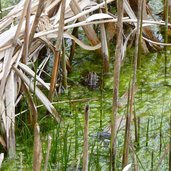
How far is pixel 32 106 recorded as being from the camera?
1.76m

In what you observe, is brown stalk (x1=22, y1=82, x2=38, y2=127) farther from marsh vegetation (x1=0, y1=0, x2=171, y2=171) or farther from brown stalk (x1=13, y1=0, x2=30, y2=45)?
brown stalk (x1=13, y1=0, x2=30, y2=45)

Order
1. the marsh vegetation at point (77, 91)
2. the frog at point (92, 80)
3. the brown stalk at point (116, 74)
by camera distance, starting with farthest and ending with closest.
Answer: the frog at point (92, 80) < the marsh vegetation at point (77, 91) < the brown stalk at point (116, 74)

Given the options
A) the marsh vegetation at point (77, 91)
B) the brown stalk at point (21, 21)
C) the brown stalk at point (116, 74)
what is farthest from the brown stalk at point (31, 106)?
the brown stalk at point (116, 74)

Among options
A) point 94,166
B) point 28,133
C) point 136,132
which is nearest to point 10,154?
point 28,133

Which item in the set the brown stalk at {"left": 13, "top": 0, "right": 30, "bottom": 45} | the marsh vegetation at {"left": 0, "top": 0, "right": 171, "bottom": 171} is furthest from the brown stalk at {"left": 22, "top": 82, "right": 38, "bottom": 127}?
the brown stalk at {"left": 13, "top": 0, "right": 30, "bottom": 45}

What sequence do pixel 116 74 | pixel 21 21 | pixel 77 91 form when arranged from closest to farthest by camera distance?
pixel 116 74 < pixel 21 21 < pixel 77 91

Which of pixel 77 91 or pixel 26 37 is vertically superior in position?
pixel 26 37

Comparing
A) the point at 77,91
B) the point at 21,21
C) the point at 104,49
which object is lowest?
the point at 77,91

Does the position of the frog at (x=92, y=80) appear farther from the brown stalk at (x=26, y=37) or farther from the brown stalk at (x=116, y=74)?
the brown stalk at (x=116, y=74)

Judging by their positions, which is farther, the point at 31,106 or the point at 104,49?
the point at 104,49

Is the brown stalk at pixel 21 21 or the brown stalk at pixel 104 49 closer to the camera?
the brown stalk at pixel 21 21

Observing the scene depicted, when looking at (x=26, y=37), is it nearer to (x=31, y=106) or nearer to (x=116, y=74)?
(x=31, y=106)

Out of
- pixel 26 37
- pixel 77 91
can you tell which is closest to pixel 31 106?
pixel 26 37

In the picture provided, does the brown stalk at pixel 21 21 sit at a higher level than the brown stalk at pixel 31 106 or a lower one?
higher
